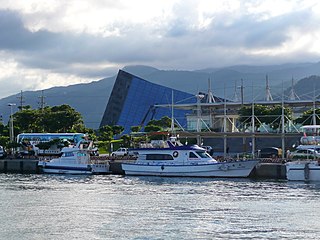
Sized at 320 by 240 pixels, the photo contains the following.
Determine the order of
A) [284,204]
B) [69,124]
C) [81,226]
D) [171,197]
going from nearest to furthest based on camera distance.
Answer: [81,226]
[284,204]
[171,197]
[69,124]

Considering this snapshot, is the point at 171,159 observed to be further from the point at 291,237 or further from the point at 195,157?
the point at 291,237

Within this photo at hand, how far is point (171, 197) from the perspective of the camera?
38625 millimetres

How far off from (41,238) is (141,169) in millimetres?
28797

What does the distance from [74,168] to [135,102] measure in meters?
55.4

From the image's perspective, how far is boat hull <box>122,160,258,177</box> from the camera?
172ft

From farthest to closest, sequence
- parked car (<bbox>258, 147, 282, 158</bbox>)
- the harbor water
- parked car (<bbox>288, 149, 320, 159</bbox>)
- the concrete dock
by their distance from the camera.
→ 1. parked car (<bbox>258, 147, 282, 158</bbox>)
2. parked car (<bbox>288, 149, 320, 159</bbox>)
3. the concrete dock
4. the harbor water

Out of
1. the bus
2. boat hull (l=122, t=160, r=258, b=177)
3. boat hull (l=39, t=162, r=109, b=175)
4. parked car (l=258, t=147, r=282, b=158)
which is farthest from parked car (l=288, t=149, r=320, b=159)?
the bus

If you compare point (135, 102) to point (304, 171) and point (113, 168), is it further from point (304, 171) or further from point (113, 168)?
point (304, 171)

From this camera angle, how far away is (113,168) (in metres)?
58.5

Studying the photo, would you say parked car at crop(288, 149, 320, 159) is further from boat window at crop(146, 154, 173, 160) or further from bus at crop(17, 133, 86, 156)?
bus at crop(17, 133, 86, 156)

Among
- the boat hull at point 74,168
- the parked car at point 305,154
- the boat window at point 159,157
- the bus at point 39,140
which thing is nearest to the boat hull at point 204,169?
the boat window at point 159,157

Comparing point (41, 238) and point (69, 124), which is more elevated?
point (69, 124)

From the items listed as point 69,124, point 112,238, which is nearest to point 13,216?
point 112,238

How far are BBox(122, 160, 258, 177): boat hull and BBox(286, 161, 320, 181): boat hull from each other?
371cm
